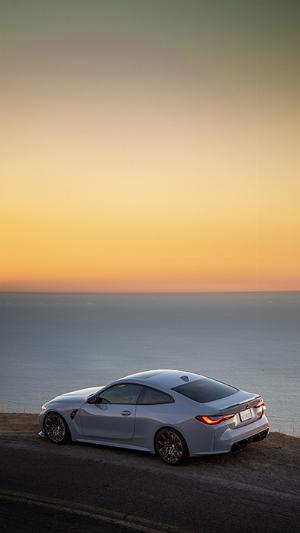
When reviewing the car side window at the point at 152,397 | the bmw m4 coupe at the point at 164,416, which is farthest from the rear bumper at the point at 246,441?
the car side window at the point at 152,397

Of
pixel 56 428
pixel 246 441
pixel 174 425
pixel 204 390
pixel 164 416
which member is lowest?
pixel 56 428

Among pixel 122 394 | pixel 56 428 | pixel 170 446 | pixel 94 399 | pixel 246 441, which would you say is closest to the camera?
pixel 246 441

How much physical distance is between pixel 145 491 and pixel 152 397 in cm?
217

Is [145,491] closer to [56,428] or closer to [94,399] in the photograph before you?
[94,399]

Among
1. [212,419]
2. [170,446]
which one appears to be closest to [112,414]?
[170,446]

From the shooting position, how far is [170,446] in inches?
407

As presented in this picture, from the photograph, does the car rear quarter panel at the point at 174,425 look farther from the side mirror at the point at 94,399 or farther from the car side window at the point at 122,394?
the side mirror at the point at 94,399

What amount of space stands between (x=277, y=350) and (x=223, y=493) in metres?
165

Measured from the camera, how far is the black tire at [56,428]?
39.3ft

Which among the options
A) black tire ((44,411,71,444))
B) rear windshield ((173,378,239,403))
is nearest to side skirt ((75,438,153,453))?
black tire ((44,411,71,444))

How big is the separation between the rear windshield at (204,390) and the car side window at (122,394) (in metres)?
0.86

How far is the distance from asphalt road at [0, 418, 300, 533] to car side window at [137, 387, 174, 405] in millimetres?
1018

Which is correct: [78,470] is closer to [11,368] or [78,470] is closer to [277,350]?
[11,368]

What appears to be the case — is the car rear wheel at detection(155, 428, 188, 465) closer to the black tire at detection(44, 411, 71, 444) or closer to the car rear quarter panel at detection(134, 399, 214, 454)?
the car rear quarter panel at detection(134, 399, 214, 454)
